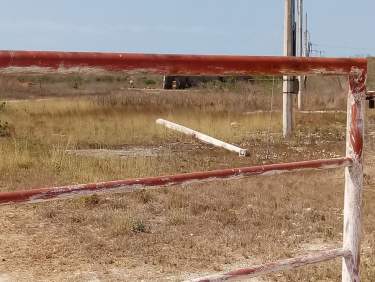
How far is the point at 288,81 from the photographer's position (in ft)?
46.2

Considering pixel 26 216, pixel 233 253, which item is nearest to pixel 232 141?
pixel 26 216

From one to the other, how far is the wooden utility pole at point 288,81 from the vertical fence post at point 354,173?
11.3m

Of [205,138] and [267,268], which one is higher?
[267,268]

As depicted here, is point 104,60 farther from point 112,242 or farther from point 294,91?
point 294,91

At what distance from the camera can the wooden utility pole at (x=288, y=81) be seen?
14.1 meters

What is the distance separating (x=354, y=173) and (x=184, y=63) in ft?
3.29

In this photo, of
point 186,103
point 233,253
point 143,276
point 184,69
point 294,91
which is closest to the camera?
point 184,69

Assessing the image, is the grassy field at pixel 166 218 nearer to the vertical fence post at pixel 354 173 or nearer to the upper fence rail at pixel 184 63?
the upper fence rail at pixel 184 63

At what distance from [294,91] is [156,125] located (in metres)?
3.77

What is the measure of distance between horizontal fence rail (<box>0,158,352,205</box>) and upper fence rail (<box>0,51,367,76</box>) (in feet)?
1.31

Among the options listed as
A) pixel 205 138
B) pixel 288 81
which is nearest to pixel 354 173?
pixel 205 138

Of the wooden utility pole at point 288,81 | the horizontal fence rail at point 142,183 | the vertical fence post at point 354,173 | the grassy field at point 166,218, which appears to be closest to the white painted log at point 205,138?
the grassy field at point 166,218

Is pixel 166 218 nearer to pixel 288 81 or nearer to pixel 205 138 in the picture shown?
pixel 205 138

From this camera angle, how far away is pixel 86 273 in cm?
446
